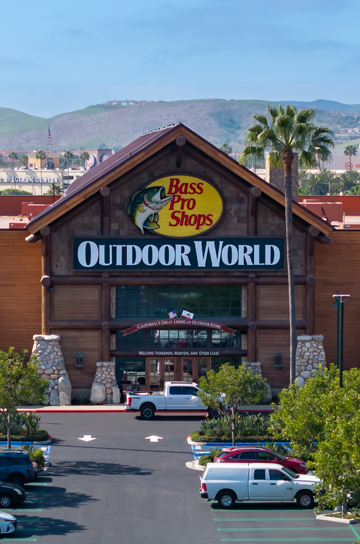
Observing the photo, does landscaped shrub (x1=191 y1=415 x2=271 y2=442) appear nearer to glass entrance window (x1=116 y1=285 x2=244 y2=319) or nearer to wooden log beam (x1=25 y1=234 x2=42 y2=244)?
glass entrance window (x1=116 y1=285 x2=244 y2=319)

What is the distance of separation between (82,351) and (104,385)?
235cm

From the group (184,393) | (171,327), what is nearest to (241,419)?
(184,393)

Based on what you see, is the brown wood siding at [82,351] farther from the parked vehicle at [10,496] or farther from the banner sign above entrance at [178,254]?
the parked vehicle at [10,496]

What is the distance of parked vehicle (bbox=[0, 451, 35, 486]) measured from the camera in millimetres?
30625

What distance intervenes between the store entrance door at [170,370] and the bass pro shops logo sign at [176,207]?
7433 mm

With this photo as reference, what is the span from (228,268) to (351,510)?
20268 millimetres

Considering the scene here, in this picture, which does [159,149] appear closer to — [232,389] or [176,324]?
[176,324]

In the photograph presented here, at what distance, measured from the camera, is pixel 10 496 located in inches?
1108

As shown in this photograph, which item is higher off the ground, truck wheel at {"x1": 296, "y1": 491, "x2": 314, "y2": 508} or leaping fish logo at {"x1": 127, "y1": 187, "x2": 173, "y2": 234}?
leaping fish logo at {"x1": 127, "y1": 187, "x2": 173, "y2": 234}

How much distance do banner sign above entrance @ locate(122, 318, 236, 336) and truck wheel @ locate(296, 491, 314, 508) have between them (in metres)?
18.1

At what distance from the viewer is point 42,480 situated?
32.5 meters

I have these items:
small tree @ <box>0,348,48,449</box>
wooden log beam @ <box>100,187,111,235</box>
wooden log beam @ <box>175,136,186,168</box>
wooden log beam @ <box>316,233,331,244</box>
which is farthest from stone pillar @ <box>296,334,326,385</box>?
small tree @ <box>0,348,48,449</box>

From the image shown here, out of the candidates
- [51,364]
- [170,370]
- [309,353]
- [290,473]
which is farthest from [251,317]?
[290,473]

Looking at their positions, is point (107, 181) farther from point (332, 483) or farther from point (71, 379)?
point (332, 483)
